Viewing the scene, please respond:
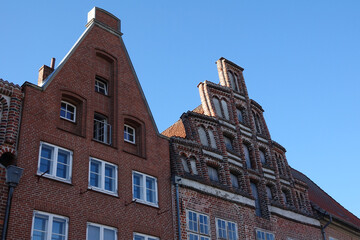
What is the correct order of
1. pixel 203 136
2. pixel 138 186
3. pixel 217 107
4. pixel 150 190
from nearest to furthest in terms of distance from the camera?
pixel 138 186 → pixel 150 190 → pixel 203 136 → pixel 217 107

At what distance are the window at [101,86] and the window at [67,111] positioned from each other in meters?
2.01

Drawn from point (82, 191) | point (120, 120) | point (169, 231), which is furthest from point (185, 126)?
point (82, 191)

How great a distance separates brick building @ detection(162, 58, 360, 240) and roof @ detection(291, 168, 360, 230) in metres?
1.60

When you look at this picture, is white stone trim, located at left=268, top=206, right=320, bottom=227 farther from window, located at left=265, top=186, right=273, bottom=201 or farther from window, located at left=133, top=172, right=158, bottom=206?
window, located at left=133, top=172, right=158, bottom=206

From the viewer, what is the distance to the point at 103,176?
1842 centimetres

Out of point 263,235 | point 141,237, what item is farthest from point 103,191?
point 263,235

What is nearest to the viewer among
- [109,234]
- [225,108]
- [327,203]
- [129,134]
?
[109,234]

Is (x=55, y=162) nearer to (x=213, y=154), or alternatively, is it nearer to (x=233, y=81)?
(x=213, y=154)

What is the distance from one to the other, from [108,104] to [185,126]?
16.7 ft

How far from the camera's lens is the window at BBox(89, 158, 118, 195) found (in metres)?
18.1

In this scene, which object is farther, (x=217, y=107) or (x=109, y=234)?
(x=217, y=107)

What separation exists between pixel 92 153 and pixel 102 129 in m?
2.00

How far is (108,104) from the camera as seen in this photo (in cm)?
2077

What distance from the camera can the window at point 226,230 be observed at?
21.9 metres
